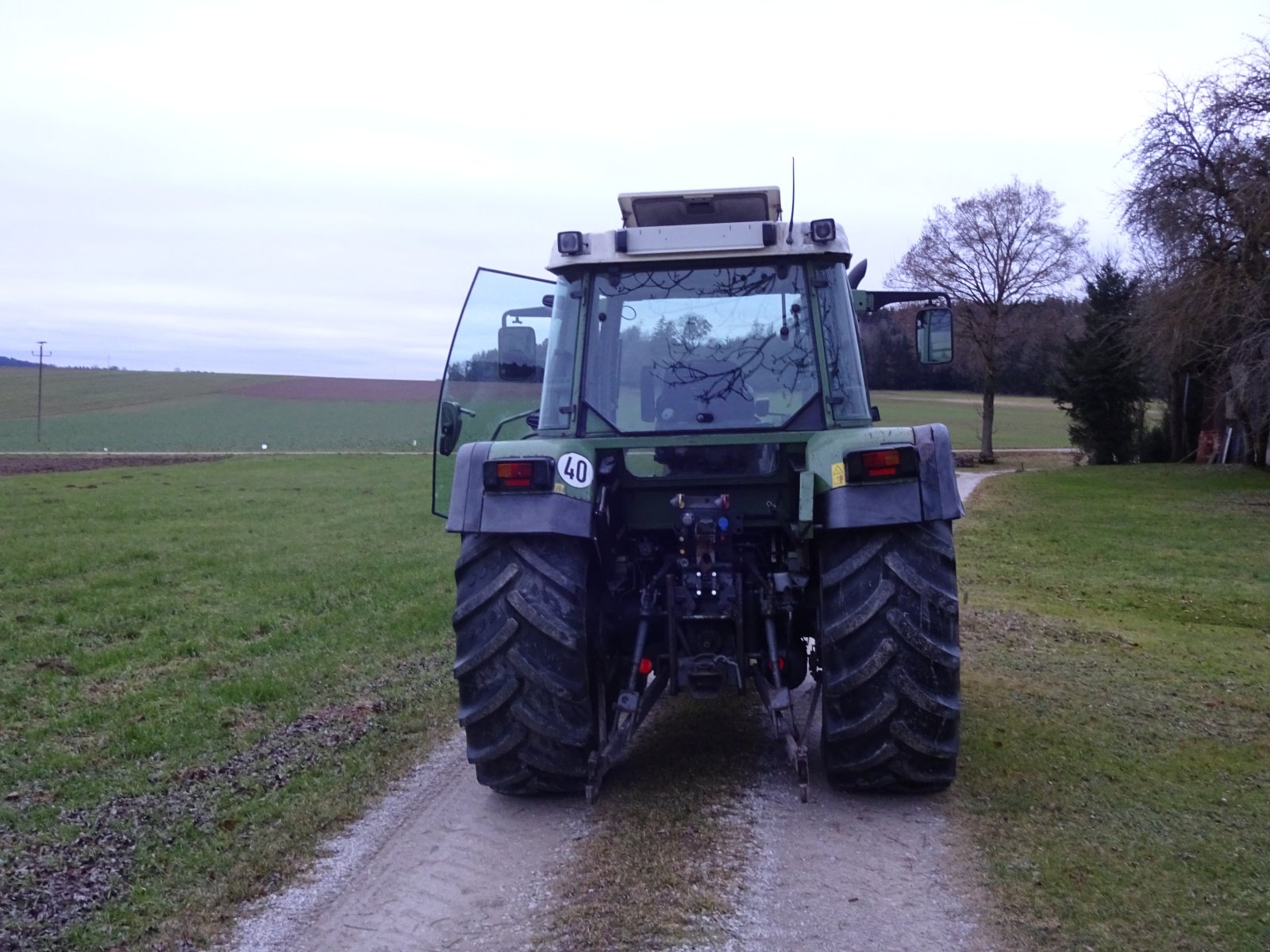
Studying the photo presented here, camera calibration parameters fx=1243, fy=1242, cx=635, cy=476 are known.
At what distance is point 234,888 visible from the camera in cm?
448

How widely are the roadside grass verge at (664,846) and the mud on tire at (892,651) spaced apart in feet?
2.17

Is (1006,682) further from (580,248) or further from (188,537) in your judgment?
(188,537)

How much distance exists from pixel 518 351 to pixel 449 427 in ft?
2.24

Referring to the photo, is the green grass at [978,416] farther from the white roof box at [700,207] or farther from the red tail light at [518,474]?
the red tail light at [518,474]

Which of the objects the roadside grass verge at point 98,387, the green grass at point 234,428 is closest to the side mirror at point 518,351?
the green grass at point 234,428

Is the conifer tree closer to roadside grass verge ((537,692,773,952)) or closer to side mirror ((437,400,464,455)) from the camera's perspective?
side mirror ((437,400,464,455))

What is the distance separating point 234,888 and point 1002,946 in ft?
8.74

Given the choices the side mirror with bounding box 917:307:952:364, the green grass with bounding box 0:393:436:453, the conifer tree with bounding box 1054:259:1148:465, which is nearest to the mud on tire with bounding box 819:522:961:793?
the side mirror with bounding box 917:307:952:364

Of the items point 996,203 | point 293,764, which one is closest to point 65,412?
point 996,203

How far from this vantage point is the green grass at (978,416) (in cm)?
5231

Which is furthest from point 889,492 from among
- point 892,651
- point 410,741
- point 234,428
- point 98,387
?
point 98,387

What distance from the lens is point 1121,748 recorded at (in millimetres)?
6094

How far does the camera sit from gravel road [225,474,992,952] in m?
4.04

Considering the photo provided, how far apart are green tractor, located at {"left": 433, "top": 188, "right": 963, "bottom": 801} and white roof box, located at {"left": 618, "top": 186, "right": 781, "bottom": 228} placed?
0.07 feet
